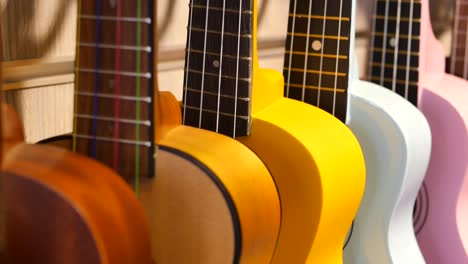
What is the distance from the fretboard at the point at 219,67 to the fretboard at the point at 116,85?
0.12 m

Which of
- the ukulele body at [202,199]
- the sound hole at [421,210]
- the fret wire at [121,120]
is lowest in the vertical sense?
the sound hole at [421,210]

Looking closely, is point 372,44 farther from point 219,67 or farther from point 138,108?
point 138,108

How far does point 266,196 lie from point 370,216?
25 centimetres

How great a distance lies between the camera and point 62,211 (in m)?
0.53

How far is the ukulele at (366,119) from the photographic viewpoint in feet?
2.73

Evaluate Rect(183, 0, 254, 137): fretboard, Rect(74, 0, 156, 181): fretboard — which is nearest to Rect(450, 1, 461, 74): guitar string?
Rect(183, 0, 254, 137): fretboard

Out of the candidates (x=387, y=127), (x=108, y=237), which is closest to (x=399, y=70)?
(x=387, y=127)

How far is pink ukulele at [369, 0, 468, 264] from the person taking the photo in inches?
38.3

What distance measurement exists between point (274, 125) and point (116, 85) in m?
0.20

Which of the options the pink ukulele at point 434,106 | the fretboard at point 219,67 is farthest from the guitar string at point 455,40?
the fretboard at point 219,67

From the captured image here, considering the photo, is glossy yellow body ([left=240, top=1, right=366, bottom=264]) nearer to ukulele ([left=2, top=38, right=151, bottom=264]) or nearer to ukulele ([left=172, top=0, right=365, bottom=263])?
ukulele ([left=172, top=0, right=365, bottom=263])

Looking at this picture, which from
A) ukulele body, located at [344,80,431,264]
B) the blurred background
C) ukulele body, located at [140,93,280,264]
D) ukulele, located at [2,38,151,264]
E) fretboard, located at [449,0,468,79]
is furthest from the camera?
fretboard, located at [449,0,468,79]

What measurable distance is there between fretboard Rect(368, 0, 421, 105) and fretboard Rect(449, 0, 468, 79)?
8.1 inches

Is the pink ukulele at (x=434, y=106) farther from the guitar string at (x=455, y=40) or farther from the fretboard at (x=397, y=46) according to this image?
the guitar string at (x=455, y=40)
